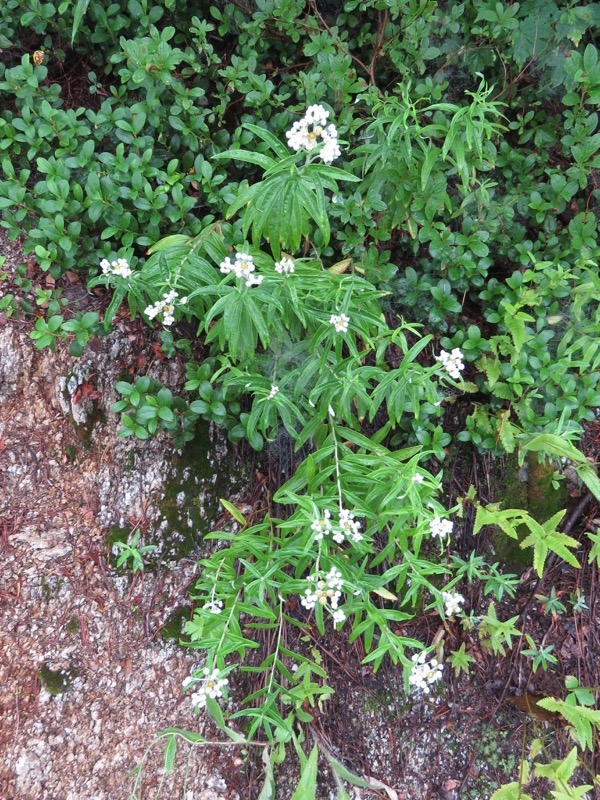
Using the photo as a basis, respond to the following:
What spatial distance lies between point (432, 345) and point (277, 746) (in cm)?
209

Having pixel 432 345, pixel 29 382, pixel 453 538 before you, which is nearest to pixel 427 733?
pixel 453 538

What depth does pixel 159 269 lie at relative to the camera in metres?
2.41

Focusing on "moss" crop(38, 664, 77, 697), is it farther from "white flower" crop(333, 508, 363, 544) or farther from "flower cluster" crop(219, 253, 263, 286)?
"flower cluster" crop(219, 253, 263, 286)

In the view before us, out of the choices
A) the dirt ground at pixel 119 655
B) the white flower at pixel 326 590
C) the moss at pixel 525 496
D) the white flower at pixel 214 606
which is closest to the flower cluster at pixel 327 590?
the white flower at pixel 326 590

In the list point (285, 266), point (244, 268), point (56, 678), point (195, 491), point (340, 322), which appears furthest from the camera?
point (195, 491)

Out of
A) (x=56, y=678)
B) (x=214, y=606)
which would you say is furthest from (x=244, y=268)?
(x=56, y=678)

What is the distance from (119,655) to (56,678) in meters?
0.32

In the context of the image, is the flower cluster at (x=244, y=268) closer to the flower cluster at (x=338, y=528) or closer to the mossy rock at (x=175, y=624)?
the flower cluster at (x=338, y=528)

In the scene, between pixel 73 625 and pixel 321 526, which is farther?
pixel 73 625

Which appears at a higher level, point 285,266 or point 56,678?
point 285,266

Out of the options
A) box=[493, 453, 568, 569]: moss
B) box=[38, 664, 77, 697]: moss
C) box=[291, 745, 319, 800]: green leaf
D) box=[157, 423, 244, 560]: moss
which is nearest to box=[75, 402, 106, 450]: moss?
box=[157, 423, 244, 560]: moss

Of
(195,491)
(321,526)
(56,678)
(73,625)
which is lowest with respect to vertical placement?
(56,678)

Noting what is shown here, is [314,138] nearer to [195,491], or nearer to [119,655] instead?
[195,491]

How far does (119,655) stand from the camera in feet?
9.36
